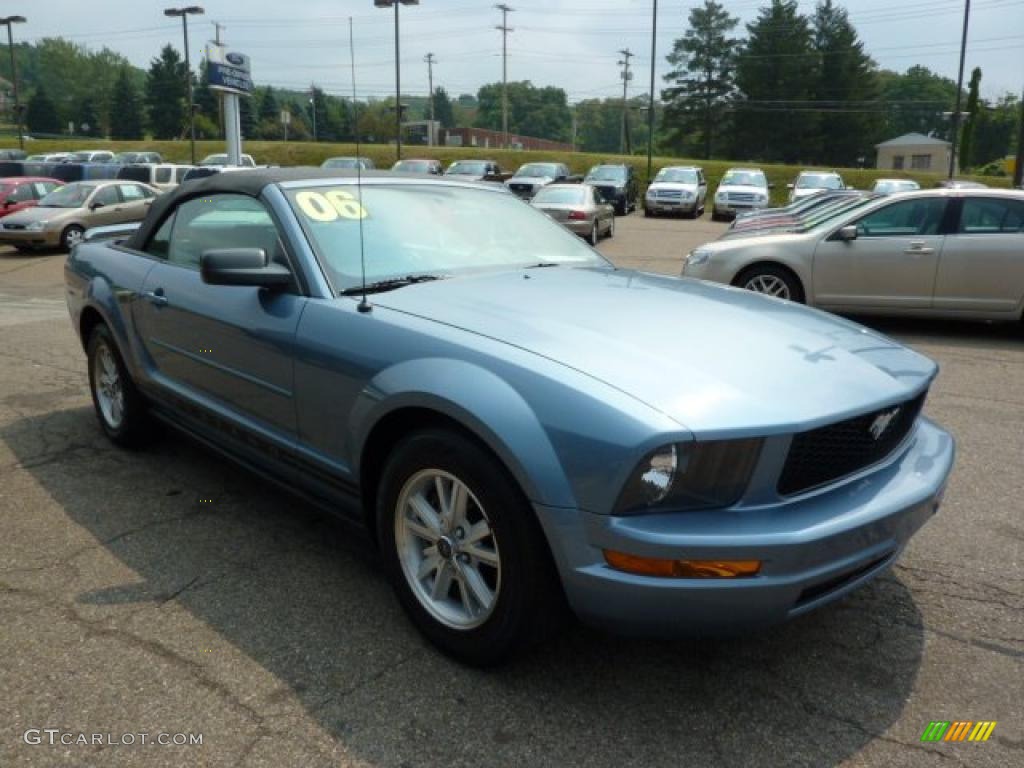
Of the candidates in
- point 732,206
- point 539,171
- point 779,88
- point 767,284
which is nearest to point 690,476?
point 767,284

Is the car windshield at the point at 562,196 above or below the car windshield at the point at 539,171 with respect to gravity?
below

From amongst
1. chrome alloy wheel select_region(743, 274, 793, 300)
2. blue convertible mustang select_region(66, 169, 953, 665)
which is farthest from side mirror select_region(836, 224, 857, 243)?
blue convertible mustang select_region(66, 169, 953, 665)

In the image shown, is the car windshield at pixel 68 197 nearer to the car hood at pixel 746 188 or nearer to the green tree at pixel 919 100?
the car hood at pixel 746 188

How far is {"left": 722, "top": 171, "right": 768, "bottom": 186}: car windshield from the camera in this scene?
27.4 meters

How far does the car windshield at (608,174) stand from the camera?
1109 inches

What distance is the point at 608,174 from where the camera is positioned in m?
28.5

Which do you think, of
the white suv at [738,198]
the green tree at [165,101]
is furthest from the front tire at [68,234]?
the green tree at [165,101]

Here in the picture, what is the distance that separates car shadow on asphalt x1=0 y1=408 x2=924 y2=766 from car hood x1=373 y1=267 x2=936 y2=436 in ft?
2.84

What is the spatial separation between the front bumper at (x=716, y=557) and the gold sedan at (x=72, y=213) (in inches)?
669

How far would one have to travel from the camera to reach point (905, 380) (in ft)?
8.94

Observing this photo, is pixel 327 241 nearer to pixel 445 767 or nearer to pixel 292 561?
pixel 292 561

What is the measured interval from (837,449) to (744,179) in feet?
88.8

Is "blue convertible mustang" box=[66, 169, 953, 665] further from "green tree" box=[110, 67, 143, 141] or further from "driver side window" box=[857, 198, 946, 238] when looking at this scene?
"green tree" box=[110, 67, 143, 141]

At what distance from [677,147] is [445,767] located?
83.0 m
